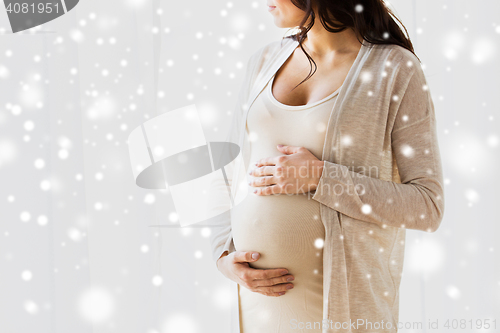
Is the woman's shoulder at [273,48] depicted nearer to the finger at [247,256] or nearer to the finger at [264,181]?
the finger at [264,181]

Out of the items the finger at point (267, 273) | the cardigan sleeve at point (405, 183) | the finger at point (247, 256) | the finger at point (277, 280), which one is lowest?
the finger at point (277, 280)

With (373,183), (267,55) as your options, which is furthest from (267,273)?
(267,55)

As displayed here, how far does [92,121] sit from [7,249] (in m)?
0.38

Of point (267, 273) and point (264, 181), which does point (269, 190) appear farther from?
point (267, 273)

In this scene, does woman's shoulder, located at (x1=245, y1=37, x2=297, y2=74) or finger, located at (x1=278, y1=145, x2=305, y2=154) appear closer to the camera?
finger, located at (x1=278, y1=145, x2=305, y2=154)

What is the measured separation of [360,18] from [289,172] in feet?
1.24

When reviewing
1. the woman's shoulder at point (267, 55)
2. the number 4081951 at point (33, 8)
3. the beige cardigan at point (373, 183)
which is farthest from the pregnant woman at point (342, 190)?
the number 4081951 at point (33, 8)

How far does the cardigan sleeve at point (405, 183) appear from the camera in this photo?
0.64 meters

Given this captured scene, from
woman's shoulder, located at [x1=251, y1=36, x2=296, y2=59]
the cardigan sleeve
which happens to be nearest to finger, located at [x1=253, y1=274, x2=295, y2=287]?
the cardigan sleeve

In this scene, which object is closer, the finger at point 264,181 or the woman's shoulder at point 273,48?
the finger at point 264,181

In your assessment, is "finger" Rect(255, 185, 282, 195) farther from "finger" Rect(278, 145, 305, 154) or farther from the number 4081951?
the number 4081951

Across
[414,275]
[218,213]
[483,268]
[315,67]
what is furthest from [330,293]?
[483,268]

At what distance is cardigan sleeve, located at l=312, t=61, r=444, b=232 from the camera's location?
2.11 feet

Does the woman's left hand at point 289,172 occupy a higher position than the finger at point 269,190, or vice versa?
the woman's left hand at point 289,172
